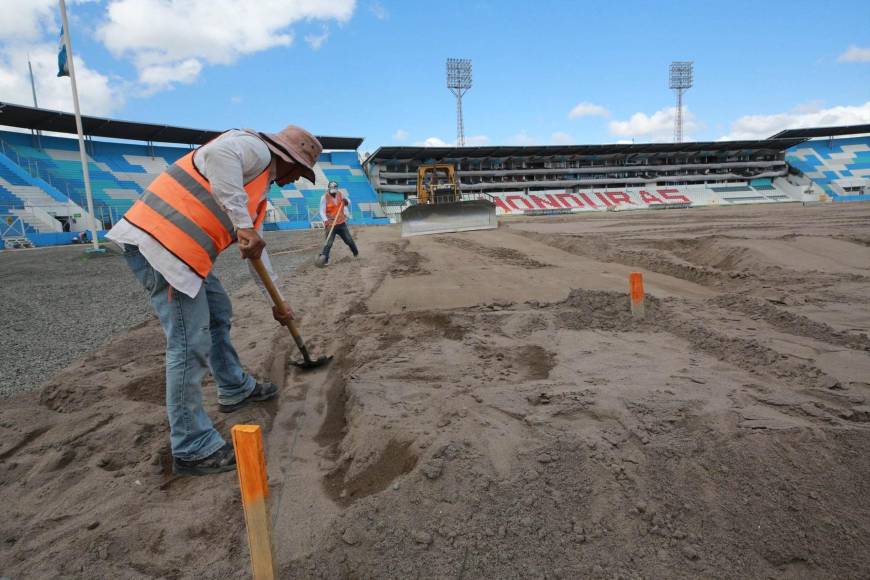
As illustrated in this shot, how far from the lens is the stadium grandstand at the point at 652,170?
4422 cm

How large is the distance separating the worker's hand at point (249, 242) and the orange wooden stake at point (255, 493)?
4.32 feet

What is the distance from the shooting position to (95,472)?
2.28 metres

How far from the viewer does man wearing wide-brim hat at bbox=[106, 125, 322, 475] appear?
2.19 meters

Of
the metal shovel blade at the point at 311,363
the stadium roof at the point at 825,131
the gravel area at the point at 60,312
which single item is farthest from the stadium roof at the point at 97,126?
the stadium roof at the point at 825,131

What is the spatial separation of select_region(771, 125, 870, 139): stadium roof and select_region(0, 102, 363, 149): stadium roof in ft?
192

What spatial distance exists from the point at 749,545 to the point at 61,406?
377 cm

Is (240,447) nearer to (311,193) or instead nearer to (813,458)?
(813,458)

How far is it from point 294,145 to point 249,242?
2.13 feet

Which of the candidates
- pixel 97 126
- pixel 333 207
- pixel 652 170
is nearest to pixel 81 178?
pixel 97 126

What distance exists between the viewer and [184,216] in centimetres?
221

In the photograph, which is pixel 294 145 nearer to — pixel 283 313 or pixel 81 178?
pixel 283 313

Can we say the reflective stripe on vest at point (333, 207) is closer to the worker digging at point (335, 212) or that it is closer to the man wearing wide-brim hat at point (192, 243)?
the worker digging at point (335, 212)

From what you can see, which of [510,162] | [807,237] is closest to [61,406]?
[807,237]

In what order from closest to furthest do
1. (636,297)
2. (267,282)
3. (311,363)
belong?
(267,282)
(311,363)
(636,297)
